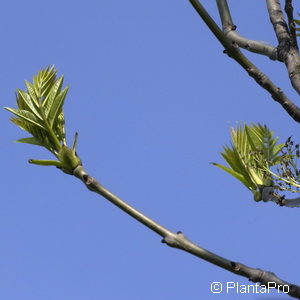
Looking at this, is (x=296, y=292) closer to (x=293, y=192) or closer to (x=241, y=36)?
(x=293, y=192)

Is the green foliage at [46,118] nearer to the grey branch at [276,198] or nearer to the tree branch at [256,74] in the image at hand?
the tree branch at [256,74]

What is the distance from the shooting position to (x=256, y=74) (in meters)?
1.99

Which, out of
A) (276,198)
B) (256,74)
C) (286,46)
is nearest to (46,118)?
(256,74)

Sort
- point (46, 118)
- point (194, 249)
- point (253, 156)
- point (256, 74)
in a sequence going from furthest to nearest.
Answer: point (253, 156)
point (46, 118)
point (256, 74)
point (194, 249)

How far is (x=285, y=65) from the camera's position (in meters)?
2.13

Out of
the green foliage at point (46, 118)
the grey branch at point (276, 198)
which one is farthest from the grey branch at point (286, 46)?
the green foliage at point (46, 118)

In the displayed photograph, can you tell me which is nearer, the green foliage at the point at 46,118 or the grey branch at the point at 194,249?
the grey branch at the point at 194,249

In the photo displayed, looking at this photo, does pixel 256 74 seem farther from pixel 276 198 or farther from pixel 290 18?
pixel 276 198

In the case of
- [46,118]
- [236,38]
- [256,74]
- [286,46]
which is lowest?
[46,118]

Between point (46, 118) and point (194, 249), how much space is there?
0.60 metres

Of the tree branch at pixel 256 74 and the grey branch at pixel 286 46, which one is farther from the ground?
the grey branch at pixel 286 46

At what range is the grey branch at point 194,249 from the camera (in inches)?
68.8

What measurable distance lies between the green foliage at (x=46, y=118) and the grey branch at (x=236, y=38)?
0.57 meters

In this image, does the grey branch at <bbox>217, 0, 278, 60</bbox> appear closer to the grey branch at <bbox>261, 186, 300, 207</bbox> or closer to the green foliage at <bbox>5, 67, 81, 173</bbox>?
the grey branch at <bbox>261, 186, 300, 207</bbox>
